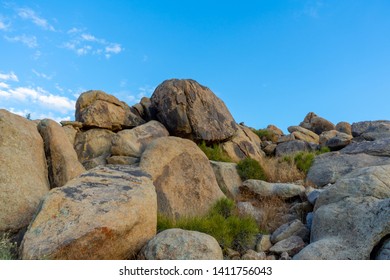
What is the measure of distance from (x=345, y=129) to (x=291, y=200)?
16954 millimetres

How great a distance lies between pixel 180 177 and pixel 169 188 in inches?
23.8

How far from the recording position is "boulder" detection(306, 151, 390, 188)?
44.0 feet

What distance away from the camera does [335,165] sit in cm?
1405

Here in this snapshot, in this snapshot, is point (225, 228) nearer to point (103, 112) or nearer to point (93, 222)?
point (93, 222)

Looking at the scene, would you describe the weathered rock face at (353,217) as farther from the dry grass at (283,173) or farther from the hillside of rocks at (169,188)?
the dry grass at (283,173)

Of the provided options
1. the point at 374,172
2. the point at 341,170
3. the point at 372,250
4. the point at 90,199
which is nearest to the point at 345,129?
the point at 341,170

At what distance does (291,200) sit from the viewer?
11.8 meters

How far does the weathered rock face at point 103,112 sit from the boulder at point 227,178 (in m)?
4.59

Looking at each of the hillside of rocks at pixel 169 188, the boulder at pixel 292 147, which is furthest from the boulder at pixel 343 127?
the boulder at pixel 292 147

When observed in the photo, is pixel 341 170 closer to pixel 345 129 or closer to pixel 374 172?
pixel 374 172

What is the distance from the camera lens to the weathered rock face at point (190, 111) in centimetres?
1508

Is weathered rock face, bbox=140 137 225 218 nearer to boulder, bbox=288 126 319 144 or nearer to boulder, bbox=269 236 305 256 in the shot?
boulder, bbox=269 236 305 256

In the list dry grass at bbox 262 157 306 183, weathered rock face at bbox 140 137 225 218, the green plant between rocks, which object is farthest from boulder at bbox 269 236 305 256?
dry grass at bbox 262 157 306 183

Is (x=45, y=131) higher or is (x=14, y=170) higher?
(x=45, y=131)
